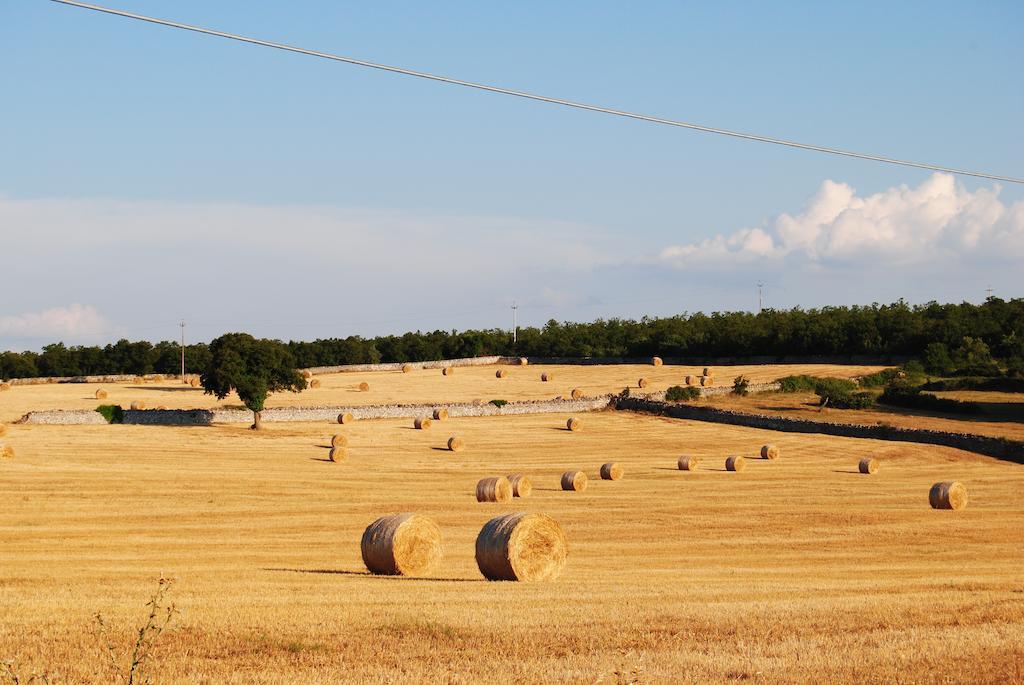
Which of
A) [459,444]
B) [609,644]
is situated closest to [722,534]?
[609,644]

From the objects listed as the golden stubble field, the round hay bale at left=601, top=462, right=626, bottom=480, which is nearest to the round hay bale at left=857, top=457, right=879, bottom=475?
the golden stubble field

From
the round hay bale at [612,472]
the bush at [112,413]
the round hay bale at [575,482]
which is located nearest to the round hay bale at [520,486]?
the round hay bale at [575,482]

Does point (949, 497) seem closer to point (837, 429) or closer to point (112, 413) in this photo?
point (837, 429)

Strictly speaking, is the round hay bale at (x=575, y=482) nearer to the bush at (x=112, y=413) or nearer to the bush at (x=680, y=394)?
the bush at (x=112, y=413)

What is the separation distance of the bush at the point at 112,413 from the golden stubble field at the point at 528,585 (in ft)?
33.1

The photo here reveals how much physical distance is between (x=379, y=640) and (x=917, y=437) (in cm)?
4932

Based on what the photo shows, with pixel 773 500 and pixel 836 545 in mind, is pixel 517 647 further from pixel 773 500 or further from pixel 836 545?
pixel 773 500

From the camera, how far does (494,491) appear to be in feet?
129

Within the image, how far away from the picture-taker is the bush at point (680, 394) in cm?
7912

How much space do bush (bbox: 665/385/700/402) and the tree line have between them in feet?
69.6

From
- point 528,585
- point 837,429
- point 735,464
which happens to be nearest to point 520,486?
point 735,464

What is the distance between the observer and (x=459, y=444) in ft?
194

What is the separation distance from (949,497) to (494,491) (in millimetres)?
14528

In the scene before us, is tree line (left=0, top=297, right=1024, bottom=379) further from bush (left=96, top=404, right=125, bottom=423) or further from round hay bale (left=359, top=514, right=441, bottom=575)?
round hay bale (left=359, top=514, right=441, bottom=575)
